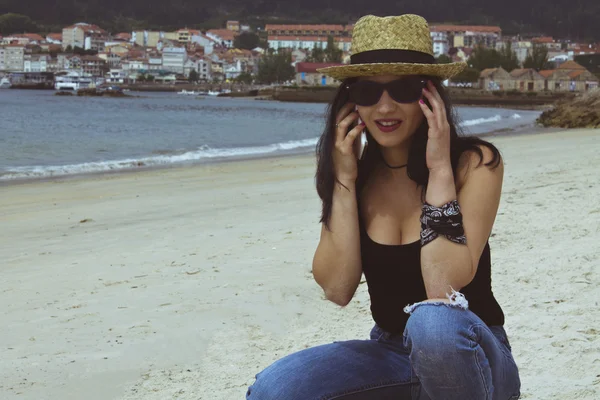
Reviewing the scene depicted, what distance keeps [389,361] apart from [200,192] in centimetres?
710

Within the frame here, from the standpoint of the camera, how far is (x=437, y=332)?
162 cm

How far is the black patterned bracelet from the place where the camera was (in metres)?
1.80

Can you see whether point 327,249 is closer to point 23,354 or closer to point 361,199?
point 361,199

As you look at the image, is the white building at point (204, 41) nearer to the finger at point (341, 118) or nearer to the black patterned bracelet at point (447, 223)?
the finger at point (341, 118)

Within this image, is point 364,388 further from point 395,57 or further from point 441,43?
point 441,43

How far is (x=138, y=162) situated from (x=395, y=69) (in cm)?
1247

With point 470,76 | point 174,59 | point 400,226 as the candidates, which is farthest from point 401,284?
point 174,59

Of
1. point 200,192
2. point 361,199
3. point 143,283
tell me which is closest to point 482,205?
point 361,199

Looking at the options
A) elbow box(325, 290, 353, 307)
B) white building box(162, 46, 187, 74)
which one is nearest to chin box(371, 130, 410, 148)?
elbow box(325, 290, 353, 307)

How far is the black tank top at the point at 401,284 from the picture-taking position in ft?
6.23

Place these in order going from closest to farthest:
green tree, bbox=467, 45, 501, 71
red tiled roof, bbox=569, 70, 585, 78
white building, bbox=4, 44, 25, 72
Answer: red tiled roof, bbox=569, 70, 585, 78
green tree, bbox=467, 45, 501, 71
white building, bbox=4, 44, 25, 72

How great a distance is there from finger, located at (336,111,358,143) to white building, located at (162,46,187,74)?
14702cm

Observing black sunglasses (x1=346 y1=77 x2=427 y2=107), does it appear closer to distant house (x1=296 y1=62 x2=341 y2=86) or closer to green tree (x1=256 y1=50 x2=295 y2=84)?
distant house (x1=296 y1=62 x2=341 y2=86)

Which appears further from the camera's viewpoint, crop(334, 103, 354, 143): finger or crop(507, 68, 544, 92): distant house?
crop(507, 68, 544, 92): distant house
